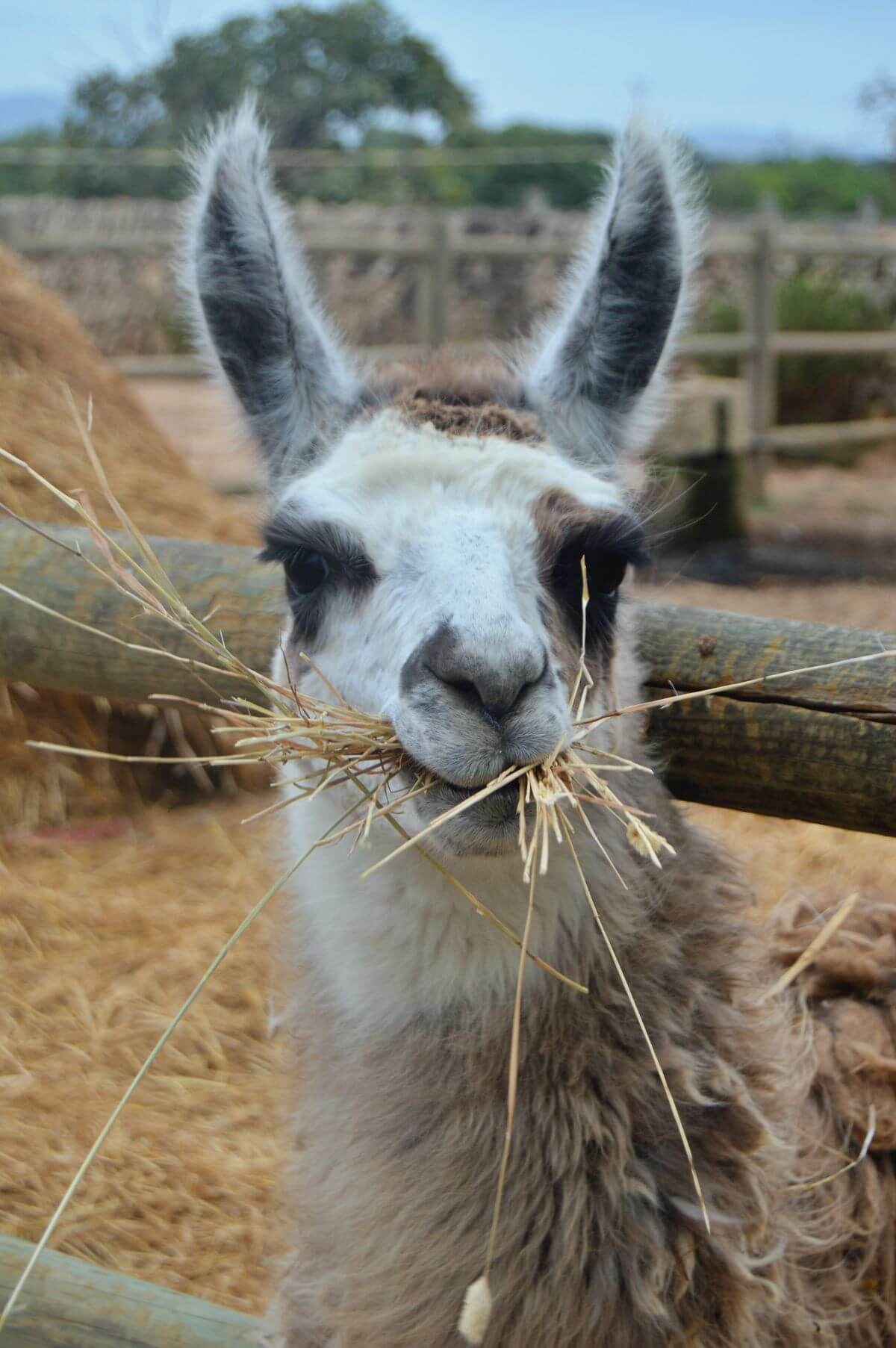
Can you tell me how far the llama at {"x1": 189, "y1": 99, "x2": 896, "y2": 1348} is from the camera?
1.90 metres

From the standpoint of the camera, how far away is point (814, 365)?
16.7 m

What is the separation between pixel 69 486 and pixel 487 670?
11.9ft

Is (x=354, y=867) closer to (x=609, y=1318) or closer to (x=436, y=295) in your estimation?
(x=609, y=1318)

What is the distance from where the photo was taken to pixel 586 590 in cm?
196

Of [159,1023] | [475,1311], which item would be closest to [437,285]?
[159,1023]

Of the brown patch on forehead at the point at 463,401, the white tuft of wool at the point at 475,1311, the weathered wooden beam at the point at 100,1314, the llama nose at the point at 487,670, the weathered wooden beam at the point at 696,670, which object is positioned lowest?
the weathered wooden beam at the point at 100,1314

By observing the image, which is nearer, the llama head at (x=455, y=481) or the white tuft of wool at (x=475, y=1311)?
the white tuft of wool at (x=475, y=1311)

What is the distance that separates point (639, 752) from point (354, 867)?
1.79 feet

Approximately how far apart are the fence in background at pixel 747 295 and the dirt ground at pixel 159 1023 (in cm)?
640

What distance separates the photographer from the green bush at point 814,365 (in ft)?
55.1

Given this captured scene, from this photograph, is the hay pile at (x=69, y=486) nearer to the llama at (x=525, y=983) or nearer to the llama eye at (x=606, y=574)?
the llama at (x=525, y=983)

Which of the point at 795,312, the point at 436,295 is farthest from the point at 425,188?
the point at 436,295

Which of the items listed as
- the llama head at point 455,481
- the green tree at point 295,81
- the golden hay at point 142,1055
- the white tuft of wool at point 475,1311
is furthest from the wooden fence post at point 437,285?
the green tree at point 295,81

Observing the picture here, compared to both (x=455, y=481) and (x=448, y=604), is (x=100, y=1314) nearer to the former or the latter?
(x=448, y=604)
